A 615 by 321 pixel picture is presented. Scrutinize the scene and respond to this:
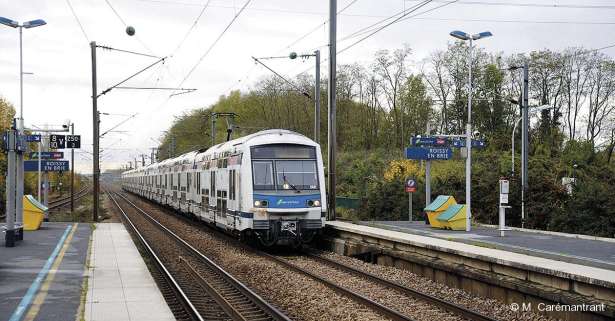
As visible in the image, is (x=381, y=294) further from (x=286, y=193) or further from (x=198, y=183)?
(x=198, y=183)

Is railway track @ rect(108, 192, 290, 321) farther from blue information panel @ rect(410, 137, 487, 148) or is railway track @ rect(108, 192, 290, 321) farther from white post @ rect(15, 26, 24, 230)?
blue information panel @ rect(410, 137, 487, 148)

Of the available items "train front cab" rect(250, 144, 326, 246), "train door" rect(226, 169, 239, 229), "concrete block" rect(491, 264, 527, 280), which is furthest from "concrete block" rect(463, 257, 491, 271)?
"train door" rect(226, 169, 239, 229)

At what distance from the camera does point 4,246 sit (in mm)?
17250

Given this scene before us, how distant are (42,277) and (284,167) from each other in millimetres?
7158

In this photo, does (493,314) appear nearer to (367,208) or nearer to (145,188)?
(367,208)

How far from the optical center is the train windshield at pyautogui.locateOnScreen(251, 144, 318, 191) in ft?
56.7

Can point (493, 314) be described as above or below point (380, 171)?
below

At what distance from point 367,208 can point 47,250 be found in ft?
53.8

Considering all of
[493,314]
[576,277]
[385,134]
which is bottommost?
[493,314]

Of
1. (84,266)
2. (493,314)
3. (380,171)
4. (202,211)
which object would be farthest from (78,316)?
(380,171)

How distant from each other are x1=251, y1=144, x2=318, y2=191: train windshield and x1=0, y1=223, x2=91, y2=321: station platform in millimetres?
4943

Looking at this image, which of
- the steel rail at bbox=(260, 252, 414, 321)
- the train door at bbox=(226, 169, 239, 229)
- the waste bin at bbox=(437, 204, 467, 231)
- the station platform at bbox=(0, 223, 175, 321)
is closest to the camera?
the station platform at bbox=(0, 223, 175, 321)

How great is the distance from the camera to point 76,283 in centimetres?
1178

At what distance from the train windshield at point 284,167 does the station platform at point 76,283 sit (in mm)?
3856
